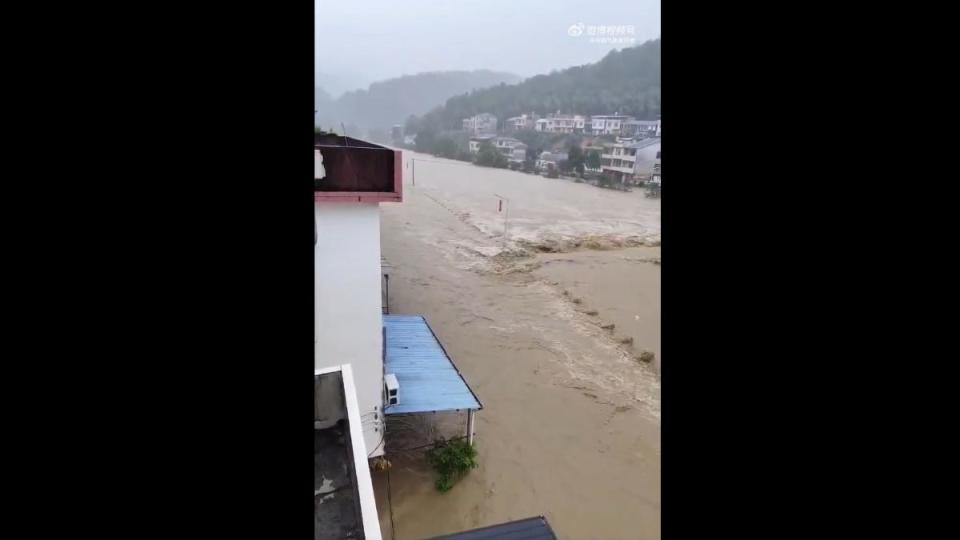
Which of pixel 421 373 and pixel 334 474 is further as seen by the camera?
pixel 421 373

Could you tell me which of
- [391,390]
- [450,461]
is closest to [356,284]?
[391,390]

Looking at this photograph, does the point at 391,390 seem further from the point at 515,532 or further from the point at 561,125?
the point at 561,125

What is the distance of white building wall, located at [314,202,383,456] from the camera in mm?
2902

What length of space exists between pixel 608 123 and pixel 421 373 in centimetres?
1648

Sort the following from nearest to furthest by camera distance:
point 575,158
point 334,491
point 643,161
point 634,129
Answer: point 334,491
point 643,161
point 634,129
point 575,158

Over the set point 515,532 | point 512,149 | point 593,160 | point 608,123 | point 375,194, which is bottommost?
point 515,532

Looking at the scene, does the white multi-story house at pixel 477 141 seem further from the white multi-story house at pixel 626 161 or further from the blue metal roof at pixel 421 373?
the blue metal roof at pixel 421 373

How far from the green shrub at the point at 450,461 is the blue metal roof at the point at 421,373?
54cm

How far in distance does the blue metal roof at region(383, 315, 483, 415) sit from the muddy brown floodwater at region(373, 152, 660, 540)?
23.0 inches

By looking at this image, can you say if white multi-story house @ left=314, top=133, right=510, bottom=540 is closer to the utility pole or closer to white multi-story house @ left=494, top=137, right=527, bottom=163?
the utility pole

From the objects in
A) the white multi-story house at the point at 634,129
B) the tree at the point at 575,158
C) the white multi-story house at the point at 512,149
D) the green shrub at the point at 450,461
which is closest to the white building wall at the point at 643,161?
the white multi-story house at the point at 634,129

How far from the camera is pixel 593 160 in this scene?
19.4 m

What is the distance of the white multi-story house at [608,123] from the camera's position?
1834 cm
